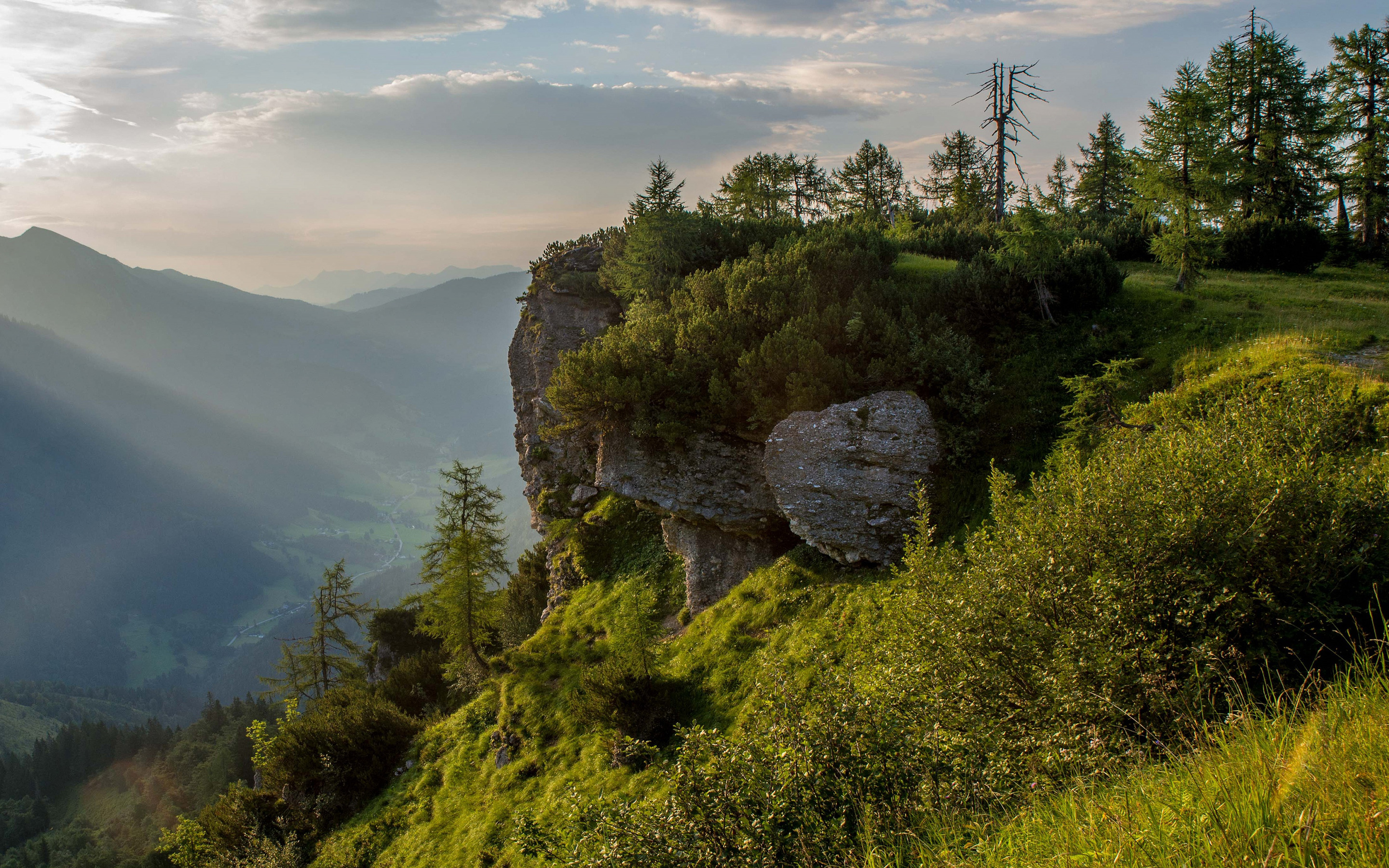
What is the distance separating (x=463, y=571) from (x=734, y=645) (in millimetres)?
13497

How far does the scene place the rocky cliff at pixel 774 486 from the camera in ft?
57.1

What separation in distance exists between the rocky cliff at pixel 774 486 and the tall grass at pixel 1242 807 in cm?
1125

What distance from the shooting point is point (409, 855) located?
18875 mm

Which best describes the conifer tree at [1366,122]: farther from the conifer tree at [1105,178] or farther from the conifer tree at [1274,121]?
the conifer tree at [1105,178]

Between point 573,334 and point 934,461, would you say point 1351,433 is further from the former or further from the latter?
point 573,334

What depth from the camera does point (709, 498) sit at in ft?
69.3

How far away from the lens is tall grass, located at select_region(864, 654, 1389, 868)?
3836mm

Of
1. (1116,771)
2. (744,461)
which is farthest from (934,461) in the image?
(1116,771)

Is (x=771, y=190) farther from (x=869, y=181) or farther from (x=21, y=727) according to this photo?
(x=21, y=727)

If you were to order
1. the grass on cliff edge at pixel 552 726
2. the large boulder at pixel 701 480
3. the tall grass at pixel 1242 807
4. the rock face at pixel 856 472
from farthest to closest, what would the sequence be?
the large boulder at pixel 701 480 → the rock face at pixel 856 472 → the grass on cliff edge at pixel 552 726 → the tall grass at pixel 1242 807

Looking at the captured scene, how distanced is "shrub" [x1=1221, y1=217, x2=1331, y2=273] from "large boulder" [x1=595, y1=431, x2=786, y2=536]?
25225 millimetres

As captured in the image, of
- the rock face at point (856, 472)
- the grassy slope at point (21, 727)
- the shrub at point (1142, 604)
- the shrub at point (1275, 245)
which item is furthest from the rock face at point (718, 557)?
the grassy slope at point (21, 727)

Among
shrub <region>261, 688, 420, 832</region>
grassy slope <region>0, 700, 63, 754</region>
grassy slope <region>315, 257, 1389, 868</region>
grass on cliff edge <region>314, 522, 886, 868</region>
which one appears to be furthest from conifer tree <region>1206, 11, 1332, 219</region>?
grassy slope <region>0, 700, 63, 754</region>

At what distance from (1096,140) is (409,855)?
211 ft
